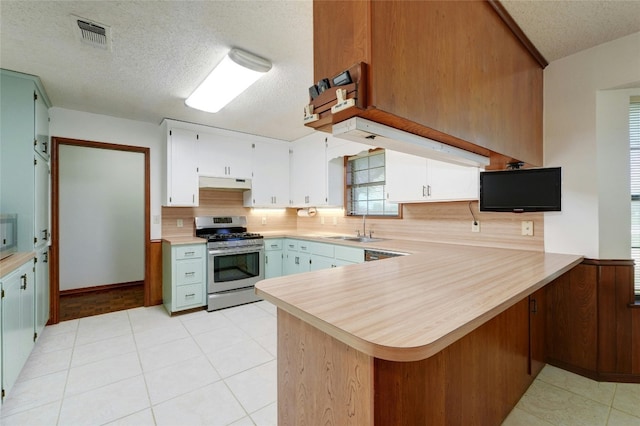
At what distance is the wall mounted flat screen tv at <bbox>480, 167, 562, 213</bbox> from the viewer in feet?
7.38

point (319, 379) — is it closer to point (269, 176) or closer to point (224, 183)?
point (224, 183)

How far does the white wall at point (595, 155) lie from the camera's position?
6.85ft

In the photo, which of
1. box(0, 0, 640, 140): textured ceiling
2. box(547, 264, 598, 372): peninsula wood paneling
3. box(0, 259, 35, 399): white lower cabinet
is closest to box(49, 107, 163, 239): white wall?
box(0, 0, 640, 140): textured ceiling

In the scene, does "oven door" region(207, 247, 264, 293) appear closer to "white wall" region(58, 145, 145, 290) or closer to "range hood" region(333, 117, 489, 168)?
"white wall" region(58, 145, 145, 290)

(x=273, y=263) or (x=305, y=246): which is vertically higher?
(x=305, y=246)

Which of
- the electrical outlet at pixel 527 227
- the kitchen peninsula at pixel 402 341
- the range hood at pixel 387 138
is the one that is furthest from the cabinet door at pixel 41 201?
the electrical outlet at pixel 527 227

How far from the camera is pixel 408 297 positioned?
1.13m

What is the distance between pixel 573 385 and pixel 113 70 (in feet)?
14.4

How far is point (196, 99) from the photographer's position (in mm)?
2844

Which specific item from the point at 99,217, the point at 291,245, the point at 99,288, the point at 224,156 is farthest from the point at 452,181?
the point at 99,288

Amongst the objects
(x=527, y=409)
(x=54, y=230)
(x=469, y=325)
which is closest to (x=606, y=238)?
(x=527, y=409)

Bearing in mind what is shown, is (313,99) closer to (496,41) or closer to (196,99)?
(496,41)

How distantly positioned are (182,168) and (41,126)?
4.42 feet

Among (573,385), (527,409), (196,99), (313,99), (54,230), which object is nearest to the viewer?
(313,99)
